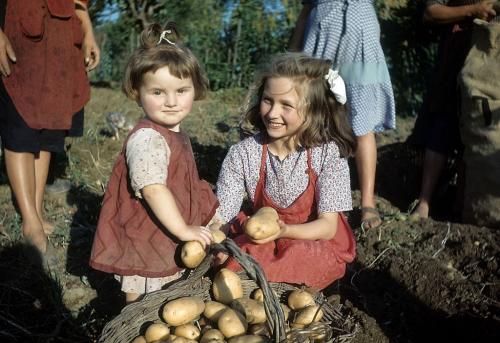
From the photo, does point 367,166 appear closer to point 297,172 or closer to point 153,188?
point 297,172

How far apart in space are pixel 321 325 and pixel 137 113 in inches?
173

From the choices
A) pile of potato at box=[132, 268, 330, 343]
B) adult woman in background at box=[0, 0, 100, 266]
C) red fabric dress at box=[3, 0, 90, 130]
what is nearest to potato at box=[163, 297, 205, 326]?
pile of potato at box=[132, 268, 330, 343]

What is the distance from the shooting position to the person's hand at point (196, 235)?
79.1 inches

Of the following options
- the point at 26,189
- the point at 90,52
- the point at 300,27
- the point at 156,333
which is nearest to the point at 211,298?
the point at 156,333

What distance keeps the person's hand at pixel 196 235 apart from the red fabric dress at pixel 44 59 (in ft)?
4.03

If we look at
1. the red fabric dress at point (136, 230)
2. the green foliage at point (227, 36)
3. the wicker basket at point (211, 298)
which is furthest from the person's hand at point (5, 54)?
the green foliage at point (227, 36)

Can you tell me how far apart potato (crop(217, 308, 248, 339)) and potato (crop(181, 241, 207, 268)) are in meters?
0.24

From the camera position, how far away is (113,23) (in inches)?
287

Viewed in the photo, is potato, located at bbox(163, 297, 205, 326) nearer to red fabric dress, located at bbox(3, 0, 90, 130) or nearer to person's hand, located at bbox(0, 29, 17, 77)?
red fabric dress, located at bbox(3, 0, 90, 130)

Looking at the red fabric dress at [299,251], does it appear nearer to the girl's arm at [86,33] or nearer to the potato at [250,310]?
the potato at [250,310]

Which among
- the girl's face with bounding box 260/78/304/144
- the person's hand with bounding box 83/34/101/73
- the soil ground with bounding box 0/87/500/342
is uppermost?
the girl's face with bounding box 260/78/304/144

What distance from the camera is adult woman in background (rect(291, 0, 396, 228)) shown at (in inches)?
124

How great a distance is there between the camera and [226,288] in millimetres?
2027

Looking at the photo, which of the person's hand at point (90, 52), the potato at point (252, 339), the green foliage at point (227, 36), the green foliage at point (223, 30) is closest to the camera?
the potato at point (252, 339)
